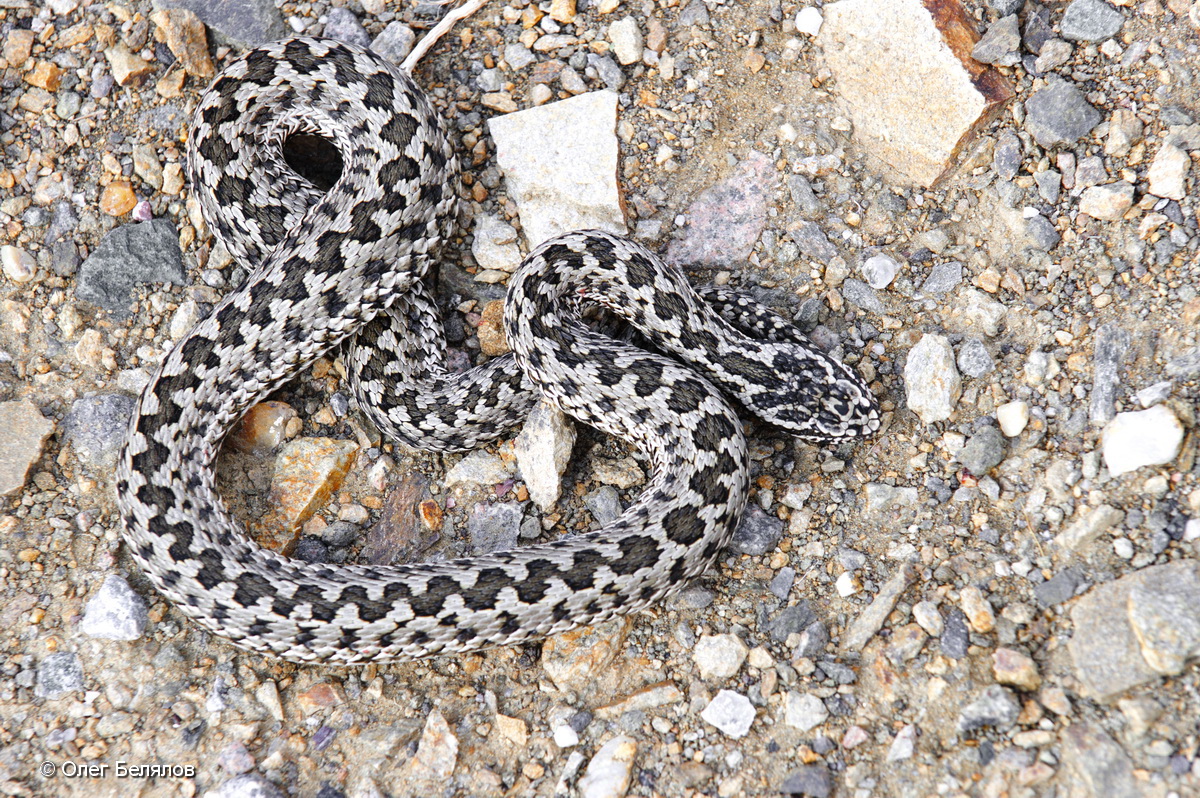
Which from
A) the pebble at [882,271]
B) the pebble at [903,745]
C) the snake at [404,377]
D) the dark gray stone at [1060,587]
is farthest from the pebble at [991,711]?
the pebble at [882,271]

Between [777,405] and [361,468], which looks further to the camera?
[361,468]

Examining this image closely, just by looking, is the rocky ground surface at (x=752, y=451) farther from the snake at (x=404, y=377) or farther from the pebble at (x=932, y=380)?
the snake at (x=404, y=377)

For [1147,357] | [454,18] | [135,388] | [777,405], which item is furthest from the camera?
[454,18]

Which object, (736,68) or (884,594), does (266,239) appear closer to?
(736,68)

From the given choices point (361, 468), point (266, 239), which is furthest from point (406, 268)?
point (361, 468)

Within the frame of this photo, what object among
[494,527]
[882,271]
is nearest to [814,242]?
[882,271]

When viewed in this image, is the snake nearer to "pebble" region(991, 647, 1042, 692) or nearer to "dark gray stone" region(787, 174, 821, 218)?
"dark gray stone" region(787, 174, 821, 218)
